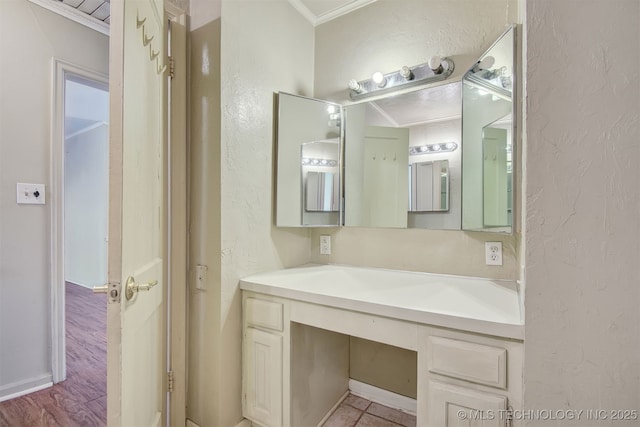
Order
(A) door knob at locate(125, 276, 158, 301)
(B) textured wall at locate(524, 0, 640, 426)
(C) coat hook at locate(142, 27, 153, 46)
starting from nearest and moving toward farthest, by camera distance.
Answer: (B) textured wall at locate(524, 0, 640, 426) < (A) door knob at locate(125, 276, 158, 301) < (C) coat hook at locate(142, 27, 153, 46)

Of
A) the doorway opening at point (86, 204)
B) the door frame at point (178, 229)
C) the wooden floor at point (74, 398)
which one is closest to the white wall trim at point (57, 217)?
the wooden floor at point (74, 398)

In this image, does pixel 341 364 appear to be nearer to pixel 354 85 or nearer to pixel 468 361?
pixel 468 361

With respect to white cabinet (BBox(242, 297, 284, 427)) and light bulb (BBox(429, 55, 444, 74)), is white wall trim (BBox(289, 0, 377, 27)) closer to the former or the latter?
light bulb (BBox(429, 55, 444, 74))

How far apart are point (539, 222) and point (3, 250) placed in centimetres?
277

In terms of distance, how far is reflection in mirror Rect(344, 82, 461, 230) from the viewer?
1.55 metres

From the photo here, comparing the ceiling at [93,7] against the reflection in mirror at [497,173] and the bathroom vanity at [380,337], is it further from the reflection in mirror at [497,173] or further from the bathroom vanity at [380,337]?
the reflection in mirror at [497,173]

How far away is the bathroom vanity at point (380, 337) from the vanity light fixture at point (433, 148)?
2.27ft

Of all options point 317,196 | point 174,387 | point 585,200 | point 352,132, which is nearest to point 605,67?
point 585,200

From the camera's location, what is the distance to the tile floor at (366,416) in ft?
5.32

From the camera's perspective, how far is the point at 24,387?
1826mm

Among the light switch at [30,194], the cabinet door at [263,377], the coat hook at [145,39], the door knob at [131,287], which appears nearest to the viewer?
the door knob at [131,287]

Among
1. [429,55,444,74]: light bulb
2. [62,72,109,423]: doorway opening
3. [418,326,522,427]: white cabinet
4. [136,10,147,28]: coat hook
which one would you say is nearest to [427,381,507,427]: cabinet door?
[418,326,522,427]: white cabinet

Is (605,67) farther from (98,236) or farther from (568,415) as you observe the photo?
(98,236)

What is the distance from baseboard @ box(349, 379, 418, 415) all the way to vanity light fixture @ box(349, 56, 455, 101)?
6.06 feet
